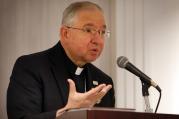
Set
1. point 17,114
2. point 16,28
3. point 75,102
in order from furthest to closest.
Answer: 1. point 16,28
2. point 17,114
3. point 75,102

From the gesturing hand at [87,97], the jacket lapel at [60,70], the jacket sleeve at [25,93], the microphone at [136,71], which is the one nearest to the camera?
the gesturing hand at [87,97]

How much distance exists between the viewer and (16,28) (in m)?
3.93

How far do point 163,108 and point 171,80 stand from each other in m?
0.30

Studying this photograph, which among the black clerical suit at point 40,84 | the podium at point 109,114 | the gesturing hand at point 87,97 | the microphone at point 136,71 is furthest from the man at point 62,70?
the podium at point 109,114

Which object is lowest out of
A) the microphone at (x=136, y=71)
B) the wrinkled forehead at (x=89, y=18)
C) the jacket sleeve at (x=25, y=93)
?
the jacket sleeve at (x=25, y=93)

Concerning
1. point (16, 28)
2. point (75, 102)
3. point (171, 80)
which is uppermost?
point (16, 28)

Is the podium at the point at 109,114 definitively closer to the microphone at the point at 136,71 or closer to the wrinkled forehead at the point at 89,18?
the microphone at the point at 136,71

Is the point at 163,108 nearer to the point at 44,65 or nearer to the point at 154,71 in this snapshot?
the point at 154,71

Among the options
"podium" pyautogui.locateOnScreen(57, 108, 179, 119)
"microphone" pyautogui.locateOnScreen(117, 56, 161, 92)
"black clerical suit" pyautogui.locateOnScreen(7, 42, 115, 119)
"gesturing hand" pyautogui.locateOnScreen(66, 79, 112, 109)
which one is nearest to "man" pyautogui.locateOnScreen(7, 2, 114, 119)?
"black clerical suit" pyautogui.locateOnScreen(7, 42, 115, 119)

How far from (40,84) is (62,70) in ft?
0.71

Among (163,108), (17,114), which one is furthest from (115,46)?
(17,114)

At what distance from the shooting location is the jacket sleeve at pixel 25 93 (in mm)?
2199

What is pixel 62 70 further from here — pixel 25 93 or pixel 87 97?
pixel 87 97

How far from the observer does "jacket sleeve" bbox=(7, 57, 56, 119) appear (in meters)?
2.20
